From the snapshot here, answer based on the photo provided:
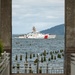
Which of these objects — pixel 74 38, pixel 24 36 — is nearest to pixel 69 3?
pixel 74 38

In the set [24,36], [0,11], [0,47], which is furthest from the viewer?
[24,36]

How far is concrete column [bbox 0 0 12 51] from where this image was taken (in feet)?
66.3

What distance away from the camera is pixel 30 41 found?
124 metres

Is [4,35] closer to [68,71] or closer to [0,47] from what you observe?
[68,71]

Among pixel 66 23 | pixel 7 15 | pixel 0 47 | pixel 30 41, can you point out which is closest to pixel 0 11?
pixel 7 15

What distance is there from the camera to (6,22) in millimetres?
20297

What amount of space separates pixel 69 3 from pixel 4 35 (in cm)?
323

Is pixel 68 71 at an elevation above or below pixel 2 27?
below

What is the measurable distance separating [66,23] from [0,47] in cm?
700

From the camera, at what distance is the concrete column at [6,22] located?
20219 millimetres

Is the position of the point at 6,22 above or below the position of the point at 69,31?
above

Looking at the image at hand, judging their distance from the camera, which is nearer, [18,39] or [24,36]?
[24,36]

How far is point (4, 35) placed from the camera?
66.5 ft

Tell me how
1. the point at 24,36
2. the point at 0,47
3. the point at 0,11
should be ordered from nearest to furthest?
the point at 0,47 → the point at 0,11 → the point at 24,36
